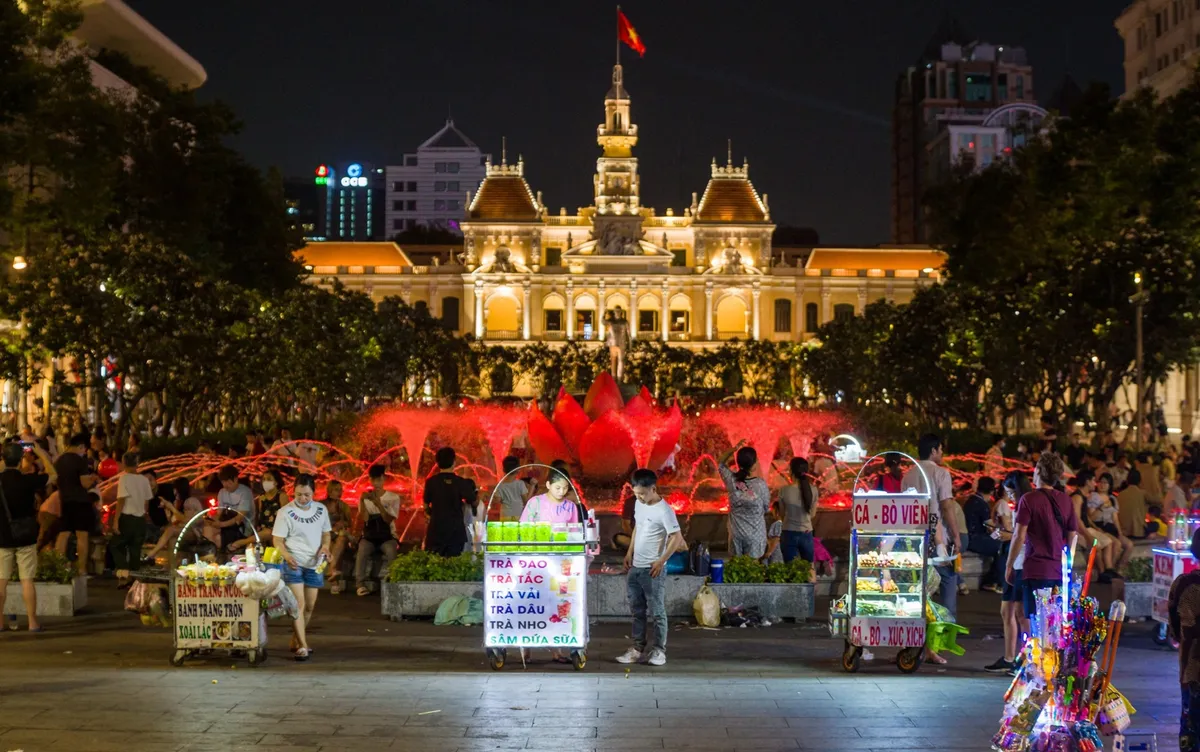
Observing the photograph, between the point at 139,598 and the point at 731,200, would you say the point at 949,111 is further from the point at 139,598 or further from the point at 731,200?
the point at 139,598

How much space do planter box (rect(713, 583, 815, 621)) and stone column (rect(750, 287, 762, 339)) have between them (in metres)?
91.0

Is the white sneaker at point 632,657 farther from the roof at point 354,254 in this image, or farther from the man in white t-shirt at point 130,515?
the roof at point 354,254

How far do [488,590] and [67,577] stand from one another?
5.48m

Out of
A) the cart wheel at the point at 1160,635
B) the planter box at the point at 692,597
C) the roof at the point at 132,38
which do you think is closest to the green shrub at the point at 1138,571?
the cart wheel at the point at 1160,635

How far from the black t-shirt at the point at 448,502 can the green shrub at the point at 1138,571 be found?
675 cm

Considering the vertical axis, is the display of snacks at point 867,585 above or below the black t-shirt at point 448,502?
below

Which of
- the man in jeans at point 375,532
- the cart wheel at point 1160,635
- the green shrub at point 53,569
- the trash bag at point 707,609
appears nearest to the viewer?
the cart wheel at point 1160,635

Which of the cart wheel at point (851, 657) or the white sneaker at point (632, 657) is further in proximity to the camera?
the white sneaker at point (632, 657)

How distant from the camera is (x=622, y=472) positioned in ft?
76.1

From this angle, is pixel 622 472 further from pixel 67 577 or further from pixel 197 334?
pixel 197 334

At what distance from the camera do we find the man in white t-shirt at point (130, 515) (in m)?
16.8

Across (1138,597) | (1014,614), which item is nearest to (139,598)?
(1014,614)

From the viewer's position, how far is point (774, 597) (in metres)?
14.4

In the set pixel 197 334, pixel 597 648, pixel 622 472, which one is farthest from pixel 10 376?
pixel 597 648
